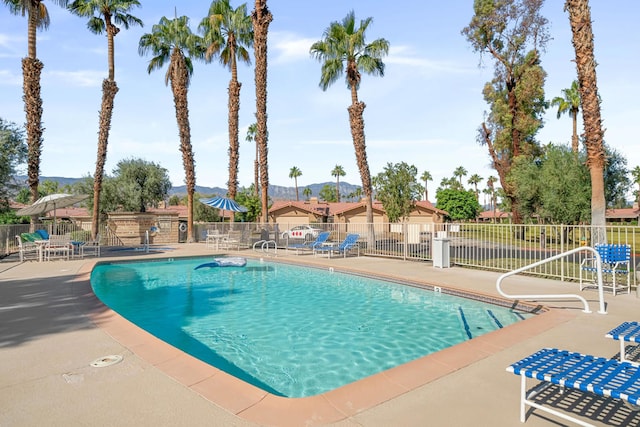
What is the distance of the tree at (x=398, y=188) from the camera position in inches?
924

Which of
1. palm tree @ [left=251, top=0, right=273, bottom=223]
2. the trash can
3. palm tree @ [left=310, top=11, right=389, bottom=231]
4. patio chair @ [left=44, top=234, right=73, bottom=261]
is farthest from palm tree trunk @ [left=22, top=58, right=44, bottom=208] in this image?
the trash can

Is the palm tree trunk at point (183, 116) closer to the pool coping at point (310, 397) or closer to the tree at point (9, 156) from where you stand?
the tree at point (9, 156)

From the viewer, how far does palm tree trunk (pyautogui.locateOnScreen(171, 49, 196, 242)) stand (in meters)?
24.6

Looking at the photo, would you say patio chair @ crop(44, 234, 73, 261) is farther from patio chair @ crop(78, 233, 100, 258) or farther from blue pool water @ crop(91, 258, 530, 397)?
blue pool water @ crop(91, 258, 530, 397)

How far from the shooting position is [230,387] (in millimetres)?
3375

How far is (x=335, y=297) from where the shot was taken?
9.30m

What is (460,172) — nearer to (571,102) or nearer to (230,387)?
(571,102)

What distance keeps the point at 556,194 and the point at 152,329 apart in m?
22.3

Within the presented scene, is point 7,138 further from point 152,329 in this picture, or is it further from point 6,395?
point 6,395

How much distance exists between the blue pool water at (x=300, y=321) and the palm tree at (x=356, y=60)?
1069 cm

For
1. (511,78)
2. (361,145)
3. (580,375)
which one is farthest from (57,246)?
(511,78)

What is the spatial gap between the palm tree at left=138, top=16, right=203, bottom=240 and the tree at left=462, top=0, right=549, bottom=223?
75.3ft

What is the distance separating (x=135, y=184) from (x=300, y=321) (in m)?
28.8

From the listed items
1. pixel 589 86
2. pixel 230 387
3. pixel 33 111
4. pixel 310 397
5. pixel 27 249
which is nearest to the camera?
pixel 310 397
